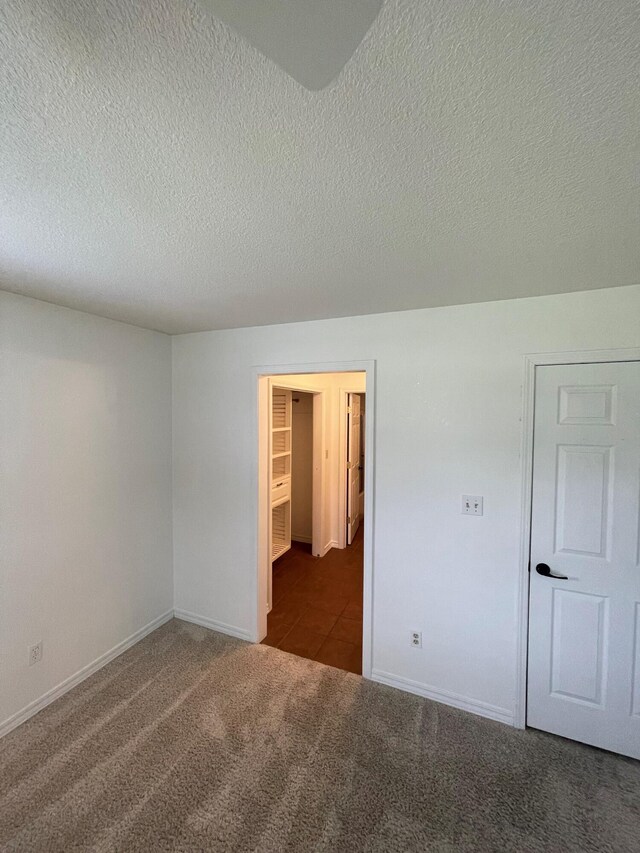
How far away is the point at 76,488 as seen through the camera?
231 cm

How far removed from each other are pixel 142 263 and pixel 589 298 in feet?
7.11

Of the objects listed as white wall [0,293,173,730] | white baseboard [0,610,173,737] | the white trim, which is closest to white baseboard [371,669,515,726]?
the white trim

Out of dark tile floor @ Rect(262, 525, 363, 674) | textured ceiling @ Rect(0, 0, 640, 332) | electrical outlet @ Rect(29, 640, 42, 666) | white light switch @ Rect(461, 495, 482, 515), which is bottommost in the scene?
dark tile floor @ Rect(262, 525, 363, 674)

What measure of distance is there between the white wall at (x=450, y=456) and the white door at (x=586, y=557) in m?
0.13

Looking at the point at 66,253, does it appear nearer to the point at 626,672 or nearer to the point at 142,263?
the point at 142,263

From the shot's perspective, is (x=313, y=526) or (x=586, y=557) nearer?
(x=586, y=557)

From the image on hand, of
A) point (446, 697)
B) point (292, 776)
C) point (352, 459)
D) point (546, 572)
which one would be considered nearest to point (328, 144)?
point (546, 572)

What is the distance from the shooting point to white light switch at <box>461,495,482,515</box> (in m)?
2.09

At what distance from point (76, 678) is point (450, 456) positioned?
9.11 feet

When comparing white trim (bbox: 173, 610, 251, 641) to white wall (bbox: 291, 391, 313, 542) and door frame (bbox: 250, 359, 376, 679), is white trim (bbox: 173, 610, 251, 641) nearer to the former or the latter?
door frame (bbox: 250, 359, 376, 679)

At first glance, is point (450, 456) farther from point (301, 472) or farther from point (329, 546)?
point (301, 472)

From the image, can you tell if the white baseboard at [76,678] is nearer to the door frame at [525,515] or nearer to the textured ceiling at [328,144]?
the textured ceiling at [328,144]

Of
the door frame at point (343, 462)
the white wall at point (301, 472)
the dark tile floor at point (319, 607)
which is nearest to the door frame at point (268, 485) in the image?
the dark tile floor at point (319, 607)

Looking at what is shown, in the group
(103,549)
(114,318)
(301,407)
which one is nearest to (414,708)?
(103,549)
